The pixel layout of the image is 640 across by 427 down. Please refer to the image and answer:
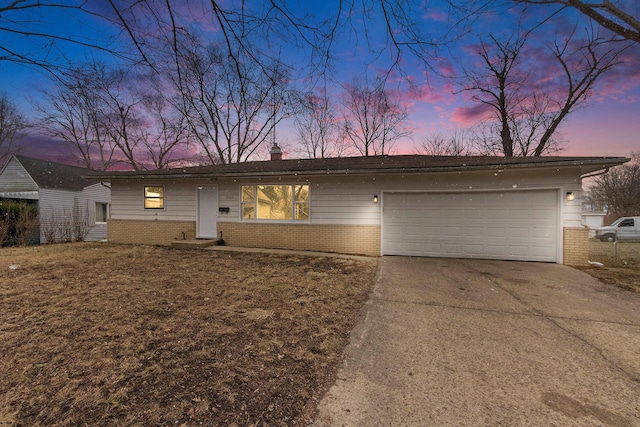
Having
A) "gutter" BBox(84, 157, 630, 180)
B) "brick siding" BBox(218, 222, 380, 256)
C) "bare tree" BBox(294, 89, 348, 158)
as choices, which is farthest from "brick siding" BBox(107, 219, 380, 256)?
"bare tree" BBox(294, 89, 348, 158)

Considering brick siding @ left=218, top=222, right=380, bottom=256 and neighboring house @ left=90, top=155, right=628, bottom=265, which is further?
brick siding @ left=218, top=222, right=380, bottom=256

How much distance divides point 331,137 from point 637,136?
677 inches

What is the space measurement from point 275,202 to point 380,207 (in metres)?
3.59

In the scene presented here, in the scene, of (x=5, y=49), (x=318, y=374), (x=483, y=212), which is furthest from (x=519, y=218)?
(x=5, y=49)

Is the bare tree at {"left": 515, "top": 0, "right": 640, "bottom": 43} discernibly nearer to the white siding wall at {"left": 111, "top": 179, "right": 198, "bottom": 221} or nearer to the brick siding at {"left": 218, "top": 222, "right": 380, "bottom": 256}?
the brick siding at {"left": 218, "top": 222, "right": 380, "bottom": 256}

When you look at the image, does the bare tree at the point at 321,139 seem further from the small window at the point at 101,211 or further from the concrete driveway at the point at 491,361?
the concrete driveway at the point at 491,361

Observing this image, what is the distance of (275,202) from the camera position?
955 cm

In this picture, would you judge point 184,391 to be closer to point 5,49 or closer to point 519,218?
point 5,49

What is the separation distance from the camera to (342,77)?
9.82ft

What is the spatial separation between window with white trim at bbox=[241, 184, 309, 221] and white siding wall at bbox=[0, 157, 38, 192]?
1301 centimetres

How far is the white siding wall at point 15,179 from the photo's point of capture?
1451 centimetres

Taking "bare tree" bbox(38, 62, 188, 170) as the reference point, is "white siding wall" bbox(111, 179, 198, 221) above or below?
below

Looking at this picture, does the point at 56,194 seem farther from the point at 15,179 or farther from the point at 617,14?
the point at 617,14

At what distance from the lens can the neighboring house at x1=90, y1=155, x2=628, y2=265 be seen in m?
7.50
